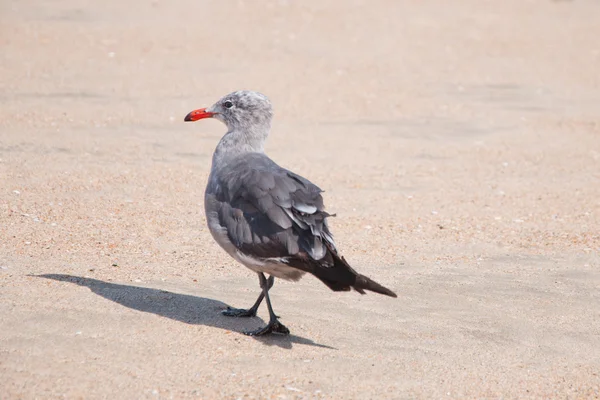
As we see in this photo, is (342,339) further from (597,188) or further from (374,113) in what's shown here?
(374,113)

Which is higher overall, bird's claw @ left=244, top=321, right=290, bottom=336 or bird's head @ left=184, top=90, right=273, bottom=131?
bird's head @ left=184, top=90, right=273, bottom=131

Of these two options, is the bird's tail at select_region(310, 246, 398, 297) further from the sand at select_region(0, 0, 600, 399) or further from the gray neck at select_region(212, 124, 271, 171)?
the gray neck at select_region(212, 124, 271, 171)

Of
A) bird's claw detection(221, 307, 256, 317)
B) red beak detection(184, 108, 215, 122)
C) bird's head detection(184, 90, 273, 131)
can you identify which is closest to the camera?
bird's claw detection(221, 307, 256, 317)

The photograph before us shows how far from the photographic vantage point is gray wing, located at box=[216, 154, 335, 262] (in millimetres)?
5633

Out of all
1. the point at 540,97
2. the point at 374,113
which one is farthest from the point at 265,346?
the point at 540,97

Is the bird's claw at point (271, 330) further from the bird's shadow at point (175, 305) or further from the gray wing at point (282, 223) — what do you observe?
the gray wing at point (282, 223)

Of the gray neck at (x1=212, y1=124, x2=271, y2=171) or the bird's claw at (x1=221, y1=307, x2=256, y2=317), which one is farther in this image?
the gray neck at (x1=212, y1=124, x2=271, y2=171)

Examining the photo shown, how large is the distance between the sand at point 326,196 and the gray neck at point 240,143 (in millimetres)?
1041

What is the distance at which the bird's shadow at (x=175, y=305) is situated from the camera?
604 centimetres

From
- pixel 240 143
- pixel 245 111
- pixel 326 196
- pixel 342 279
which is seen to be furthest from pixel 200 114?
pixel 326 196

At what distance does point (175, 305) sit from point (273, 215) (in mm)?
1100

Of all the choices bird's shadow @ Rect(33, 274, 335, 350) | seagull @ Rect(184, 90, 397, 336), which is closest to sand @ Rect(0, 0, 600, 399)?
bird's shadow @ Rect(33, 274, 335, 350)

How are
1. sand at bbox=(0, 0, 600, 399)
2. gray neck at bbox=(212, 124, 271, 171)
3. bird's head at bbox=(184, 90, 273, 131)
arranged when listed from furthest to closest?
bird's head at bbox=(184, 90, 273, 131) < gray neck at bbox=(212, 124, 271, 171) < sand at bbox=(0, 0, 600, 399)

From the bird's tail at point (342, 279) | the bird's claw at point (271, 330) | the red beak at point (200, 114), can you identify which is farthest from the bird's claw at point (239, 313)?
the red beak at point (200, 114)
